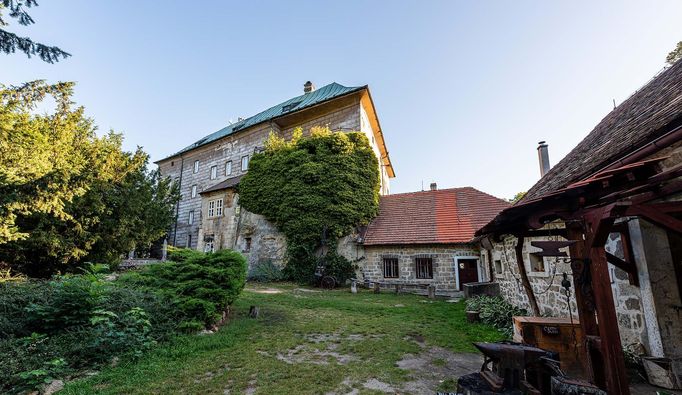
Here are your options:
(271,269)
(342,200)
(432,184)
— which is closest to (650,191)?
(342,200)

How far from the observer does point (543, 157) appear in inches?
547

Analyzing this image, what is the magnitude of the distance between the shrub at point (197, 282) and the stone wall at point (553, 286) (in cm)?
698

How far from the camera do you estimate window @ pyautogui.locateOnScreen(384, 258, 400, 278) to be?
16.0 m

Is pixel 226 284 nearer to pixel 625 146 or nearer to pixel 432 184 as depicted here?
pixel 625 146

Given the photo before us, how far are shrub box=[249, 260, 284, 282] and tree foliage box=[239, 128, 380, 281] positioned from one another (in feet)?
2.25

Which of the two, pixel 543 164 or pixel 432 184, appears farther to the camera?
pixel 432 184

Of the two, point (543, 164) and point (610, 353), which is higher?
point (543, 164)

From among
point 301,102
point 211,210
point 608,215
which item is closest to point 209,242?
point 211,210

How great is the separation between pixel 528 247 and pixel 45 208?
13.0m

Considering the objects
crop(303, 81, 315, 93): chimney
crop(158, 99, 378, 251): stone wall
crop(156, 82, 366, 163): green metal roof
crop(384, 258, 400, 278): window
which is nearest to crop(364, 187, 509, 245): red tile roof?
crop(384, 258, 400, 278): window

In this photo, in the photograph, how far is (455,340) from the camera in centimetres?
689

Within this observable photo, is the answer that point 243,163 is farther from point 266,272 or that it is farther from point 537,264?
point 537,264

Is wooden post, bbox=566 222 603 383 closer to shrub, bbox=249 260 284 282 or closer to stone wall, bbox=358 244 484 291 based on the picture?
stone wall, bbox=358 244 484 291

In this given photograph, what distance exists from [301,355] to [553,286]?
6076mm
